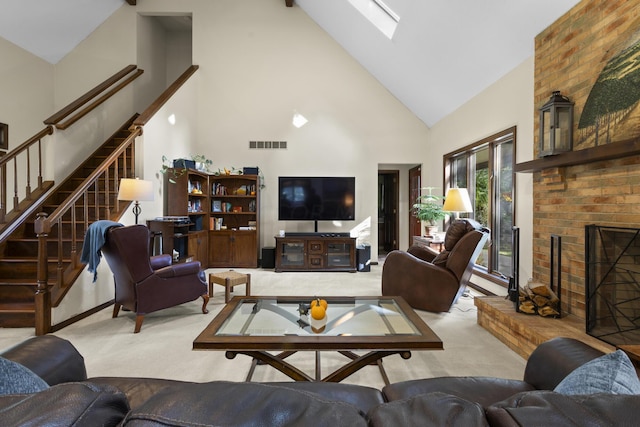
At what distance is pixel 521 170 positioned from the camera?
3145mm

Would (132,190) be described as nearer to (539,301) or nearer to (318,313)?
(318,313)

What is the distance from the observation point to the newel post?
9.57ft

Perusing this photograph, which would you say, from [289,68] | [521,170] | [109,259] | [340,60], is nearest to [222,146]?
[289,68]

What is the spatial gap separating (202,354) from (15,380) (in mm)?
1970

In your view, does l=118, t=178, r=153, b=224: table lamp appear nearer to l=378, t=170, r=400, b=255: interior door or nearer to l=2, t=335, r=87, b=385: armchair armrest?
l=2, t=335, r=87, b=385: armchair armrest

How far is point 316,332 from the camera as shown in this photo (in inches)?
73.5

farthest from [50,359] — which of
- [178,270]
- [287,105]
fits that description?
[287,105]

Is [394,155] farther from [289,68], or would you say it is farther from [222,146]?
[222,146]

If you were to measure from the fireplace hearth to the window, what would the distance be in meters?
1.44

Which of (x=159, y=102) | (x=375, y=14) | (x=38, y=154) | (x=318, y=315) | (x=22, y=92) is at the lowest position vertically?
(x=318, y=315)

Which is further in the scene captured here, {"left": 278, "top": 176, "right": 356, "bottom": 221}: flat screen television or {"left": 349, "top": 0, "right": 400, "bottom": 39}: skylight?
{"left": 278, "top": 176, "right": 356, "bottom": 221}: flat screen television

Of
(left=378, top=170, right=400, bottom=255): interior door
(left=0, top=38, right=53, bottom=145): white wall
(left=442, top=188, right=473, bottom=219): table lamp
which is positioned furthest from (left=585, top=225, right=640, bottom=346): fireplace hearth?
(left=0, top=38, right=53, bottom=145): white wall

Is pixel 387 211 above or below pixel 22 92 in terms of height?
below

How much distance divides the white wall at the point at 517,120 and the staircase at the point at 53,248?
4.77 m
